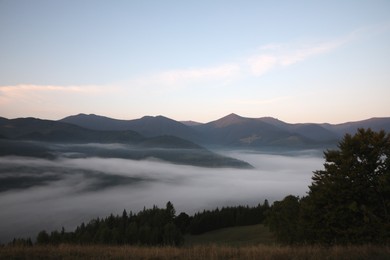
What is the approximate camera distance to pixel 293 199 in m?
61.8

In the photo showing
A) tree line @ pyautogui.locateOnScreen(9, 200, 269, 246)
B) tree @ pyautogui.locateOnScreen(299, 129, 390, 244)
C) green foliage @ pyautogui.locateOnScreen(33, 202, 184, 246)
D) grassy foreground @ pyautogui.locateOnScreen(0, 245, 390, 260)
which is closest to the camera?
grassy foreground @ pyautogui.locateOnScreen(0, 245, 390, 260)

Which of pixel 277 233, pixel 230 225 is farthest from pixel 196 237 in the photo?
pixel 277 233

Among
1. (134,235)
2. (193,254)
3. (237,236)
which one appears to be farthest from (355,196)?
(237,236)

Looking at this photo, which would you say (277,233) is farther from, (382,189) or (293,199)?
(382,189)

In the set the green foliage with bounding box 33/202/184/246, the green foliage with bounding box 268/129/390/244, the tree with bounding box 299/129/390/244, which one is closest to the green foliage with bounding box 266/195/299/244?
the green foliage with bounding box 268/129/390/244

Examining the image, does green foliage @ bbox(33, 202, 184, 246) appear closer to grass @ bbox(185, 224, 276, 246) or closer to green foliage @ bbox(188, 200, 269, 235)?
grass @ bbox(185, 224, 276, 246)

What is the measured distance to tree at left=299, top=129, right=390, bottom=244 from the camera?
27781 mm

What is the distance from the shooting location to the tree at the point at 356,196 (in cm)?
2778

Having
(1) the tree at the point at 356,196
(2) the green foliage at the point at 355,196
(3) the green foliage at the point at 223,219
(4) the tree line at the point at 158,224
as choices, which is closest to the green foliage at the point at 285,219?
(2) the green foliage at the point at 355,196

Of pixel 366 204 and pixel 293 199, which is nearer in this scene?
pixel 366 204

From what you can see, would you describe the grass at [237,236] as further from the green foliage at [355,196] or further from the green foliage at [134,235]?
the green foliage at [355,196]

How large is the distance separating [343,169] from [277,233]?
36.0m

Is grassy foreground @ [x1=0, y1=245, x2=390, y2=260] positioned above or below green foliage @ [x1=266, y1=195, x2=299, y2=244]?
Answer: above

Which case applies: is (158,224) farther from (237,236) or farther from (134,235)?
(237,236)
